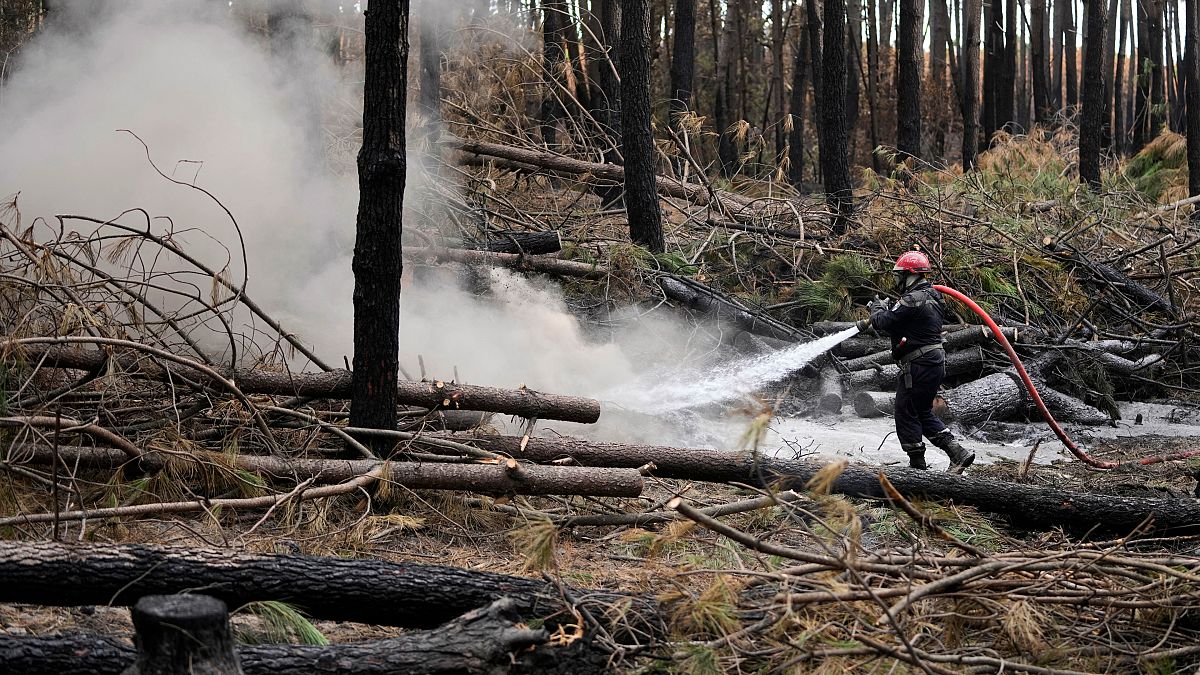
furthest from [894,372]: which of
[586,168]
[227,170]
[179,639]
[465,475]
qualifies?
[179,639]

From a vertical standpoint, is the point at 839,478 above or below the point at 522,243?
below

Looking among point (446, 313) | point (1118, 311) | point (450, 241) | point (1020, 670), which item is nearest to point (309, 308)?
point (446, 313)

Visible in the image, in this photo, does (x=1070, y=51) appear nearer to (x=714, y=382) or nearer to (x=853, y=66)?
(x=853, y=66)

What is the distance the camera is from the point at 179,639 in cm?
307

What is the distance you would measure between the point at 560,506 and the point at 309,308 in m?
3.34

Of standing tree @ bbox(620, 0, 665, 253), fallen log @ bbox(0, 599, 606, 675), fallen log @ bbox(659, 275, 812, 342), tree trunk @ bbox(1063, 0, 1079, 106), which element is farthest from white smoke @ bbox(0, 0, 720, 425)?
tree trunk @ bbox(1063, 0, 1079, 106)

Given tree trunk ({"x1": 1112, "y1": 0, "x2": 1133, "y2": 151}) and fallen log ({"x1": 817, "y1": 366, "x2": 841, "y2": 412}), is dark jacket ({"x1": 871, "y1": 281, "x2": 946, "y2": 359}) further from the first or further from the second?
tree trunk ({"x1": 1112, "y1": 0, "x2": 1133, "y2": 151})

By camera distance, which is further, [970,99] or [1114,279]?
[970,99]

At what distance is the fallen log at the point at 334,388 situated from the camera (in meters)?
5.77

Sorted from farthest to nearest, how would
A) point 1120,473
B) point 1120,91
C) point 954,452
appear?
1. point 1120,91
2. point 1120,473
3. point 954,452

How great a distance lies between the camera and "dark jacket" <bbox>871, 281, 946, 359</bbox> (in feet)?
25.5

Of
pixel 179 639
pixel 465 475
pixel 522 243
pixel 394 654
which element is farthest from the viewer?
pixel 522 243

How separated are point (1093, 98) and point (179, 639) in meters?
15.7

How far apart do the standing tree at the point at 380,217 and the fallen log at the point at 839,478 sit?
74 cm
